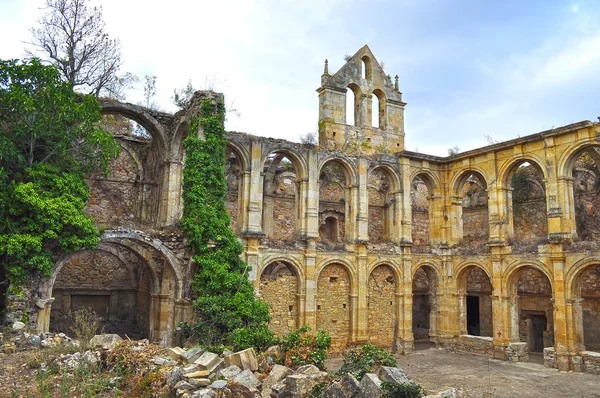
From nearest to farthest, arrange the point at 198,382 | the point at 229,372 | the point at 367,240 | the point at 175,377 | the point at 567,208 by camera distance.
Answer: the point at 198,382 < the point at 175,377 < the point at 229,372 < the point at 567,208 < the point at 367,240

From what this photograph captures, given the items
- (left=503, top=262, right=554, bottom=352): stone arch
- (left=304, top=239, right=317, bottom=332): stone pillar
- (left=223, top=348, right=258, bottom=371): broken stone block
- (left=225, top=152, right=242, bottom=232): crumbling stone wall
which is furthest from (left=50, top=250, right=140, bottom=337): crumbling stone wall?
(left=503, top=262, right=554, bottom=352): stone arch

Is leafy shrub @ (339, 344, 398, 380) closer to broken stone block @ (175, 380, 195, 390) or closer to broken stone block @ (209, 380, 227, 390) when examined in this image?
broken stone block @ (209, 380, 227, 390)

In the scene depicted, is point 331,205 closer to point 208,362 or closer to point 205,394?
point 208,362

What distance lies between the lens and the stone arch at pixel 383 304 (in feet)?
65.9

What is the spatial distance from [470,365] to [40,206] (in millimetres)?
14533

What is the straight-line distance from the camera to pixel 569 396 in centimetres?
1338

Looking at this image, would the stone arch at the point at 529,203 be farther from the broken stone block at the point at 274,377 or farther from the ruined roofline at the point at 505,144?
the broken stone block at the point at 274,377

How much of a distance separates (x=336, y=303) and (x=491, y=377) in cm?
617

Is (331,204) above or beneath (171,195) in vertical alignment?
above

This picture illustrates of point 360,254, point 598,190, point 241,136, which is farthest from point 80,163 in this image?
point 598,190

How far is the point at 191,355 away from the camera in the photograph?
10070 mm

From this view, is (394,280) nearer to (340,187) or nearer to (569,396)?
(340,187)

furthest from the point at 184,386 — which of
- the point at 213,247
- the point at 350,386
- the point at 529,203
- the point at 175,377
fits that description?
the point at 529,203

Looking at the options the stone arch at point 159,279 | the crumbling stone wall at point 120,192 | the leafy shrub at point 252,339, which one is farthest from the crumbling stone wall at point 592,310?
the crumbling stone wall at point 120,192
